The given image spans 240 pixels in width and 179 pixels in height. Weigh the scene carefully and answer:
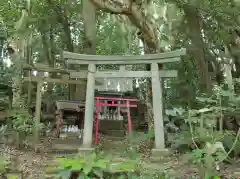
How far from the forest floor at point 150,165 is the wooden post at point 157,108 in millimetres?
447

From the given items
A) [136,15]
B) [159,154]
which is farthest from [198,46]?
[159,154]

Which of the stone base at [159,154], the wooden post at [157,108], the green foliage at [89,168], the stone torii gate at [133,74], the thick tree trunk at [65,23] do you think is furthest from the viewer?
the thick tree trunk at [65,23]

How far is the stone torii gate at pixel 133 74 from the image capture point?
7.34 m

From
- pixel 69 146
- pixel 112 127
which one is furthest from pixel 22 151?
pixel 112 127

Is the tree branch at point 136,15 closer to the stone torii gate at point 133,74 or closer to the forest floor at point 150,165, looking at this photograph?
the stone torii gate at point 133,74

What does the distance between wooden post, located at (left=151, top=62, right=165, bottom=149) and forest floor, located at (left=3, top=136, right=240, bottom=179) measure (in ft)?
1.46

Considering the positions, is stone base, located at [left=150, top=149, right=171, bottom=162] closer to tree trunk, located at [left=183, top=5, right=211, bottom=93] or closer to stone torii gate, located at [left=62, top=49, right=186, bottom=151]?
stone torii gate, located at [left=62, top=49, right=186, bottom=151]

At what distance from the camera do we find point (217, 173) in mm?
5484

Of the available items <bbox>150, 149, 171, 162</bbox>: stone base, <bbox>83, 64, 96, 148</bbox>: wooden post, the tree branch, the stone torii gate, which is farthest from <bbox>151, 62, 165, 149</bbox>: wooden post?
<bbox>83, 64, 96, 148</bbox>: wooden post

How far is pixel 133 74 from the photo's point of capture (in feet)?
25.5

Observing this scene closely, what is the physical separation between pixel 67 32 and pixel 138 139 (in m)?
7.81

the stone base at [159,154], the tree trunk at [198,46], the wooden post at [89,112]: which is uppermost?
the tree trunk at [198,46]

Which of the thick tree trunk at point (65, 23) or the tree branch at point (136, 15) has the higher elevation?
the thick tree trunk at point (65, 23)

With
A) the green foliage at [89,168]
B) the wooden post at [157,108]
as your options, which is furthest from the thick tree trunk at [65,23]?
the green foliage at [89,168]
